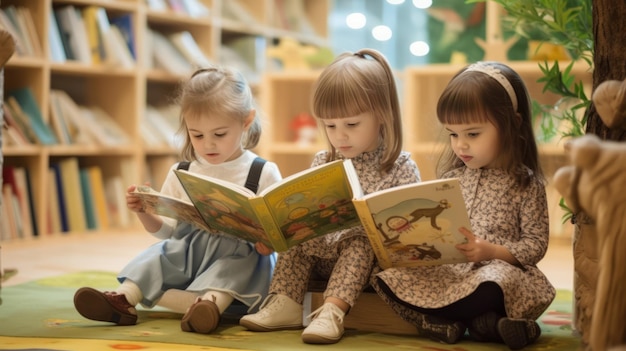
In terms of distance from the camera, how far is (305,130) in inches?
162

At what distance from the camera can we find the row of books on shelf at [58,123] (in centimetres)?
345

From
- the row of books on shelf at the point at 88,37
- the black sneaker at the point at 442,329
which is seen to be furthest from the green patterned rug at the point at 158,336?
the row of books on shelf at the point at 88,37

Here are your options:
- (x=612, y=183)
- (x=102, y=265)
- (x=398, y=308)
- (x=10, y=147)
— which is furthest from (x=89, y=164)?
(x=612, y=183)

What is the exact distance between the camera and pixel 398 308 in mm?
1773

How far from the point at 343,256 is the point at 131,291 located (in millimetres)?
491

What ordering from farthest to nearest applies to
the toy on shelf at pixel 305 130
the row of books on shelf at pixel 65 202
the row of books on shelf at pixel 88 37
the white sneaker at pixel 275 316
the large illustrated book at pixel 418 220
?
the toy on shelf at pixel 305 130 → the row of books on shelf at pixel 88 37 → the row of books on shelf at pixel 65 202 → the white sneaker at pixel 275 316 → the large illustrated book at pixel 418 220

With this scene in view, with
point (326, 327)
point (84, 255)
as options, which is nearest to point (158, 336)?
point (326, 327)

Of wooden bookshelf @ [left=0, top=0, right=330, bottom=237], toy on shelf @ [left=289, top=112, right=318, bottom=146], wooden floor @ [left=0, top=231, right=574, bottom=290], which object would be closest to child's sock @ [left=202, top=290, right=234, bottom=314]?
wooden floor @ [left=0, top=231, right=574, bottom=290]

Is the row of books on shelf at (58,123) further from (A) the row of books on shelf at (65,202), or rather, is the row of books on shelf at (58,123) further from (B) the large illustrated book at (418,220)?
(B) the large illustrated book at (418,220)

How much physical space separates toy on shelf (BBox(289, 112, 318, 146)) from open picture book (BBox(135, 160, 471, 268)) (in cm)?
232

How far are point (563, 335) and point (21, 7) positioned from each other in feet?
8.76

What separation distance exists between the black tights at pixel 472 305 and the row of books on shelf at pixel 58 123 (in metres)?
2.10

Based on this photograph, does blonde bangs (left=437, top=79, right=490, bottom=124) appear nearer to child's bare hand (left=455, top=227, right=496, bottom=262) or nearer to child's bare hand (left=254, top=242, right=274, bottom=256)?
child's bare hand (left=455, top=227, right=496, bottom=262)

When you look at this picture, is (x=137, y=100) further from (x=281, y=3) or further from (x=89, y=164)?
(x=281, y=3)
